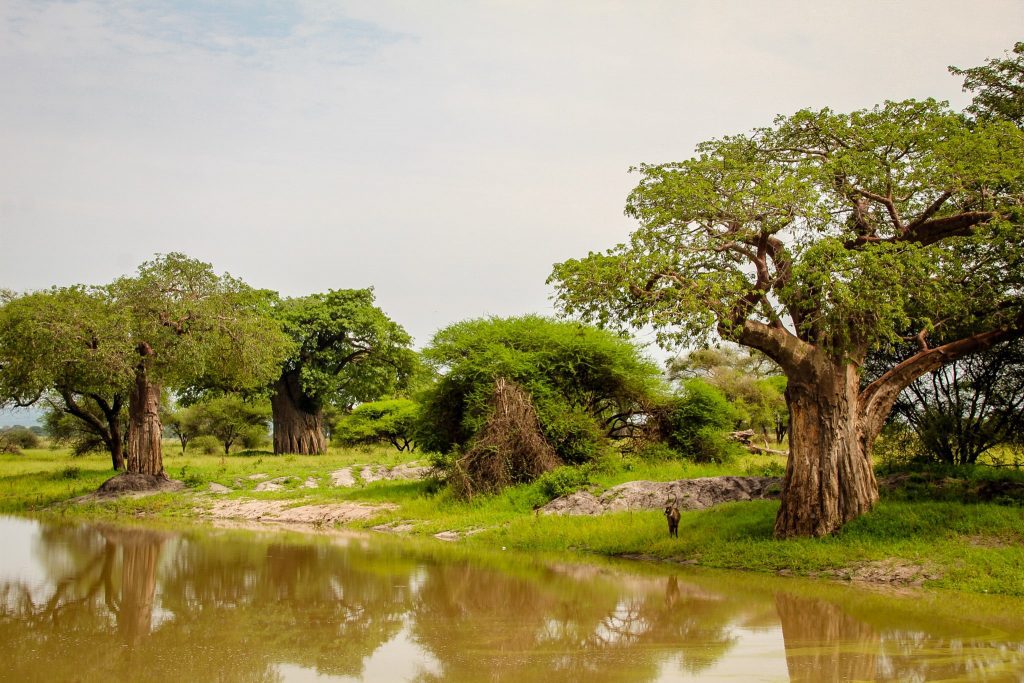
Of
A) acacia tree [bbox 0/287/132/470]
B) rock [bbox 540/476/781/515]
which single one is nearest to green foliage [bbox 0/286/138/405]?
acacia tree [bbox 0/287/132/470]

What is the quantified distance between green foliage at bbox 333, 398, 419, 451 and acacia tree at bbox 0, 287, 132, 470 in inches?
679

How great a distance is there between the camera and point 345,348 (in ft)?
139

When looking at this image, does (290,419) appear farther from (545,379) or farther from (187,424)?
(545,379)

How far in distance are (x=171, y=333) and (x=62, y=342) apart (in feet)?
9.95

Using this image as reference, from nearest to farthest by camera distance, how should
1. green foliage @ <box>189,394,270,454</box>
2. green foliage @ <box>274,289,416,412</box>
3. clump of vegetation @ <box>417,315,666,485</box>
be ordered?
1. clump of vegetation @ <box>417,315,666,485</box>
2. green foliage @ <box>274,289,416,412</box>
3. green foliage @ <box>189,394,270,454</box>

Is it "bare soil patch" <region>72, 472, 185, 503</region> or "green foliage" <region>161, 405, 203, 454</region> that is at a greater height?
"green foliage" <region>161, 405, 203, 454</region>

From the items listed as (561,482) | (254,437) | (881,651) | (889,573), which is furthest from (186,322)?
(254,437)

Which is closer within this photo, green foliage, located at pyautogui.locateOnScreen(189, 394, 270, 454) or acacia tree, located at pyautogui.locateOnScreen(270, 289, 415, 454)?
acacia tree, located at pyautogui.locateOnScreen(270, 289, 415, 454)

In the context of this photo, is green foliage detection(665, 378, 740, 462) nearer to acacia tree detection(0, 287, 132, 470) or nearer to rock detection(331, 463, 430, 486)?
rock detection(331, 463, 430, 486)

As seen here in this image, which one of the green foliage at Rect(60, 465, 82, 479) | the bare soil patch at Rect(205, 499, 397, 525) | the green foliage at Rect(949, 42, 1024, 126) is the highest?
the green foliage at Rect(949, 42, 1024, 126)

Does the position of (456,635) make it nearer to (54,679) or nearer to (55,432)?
(54,679)

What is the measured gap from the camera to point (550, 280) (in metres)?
15.3

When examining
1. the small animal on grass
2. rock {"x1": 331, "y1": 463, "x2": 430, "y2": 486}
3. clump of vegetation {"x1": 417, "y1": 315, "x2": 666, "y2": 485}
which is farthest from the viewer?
rock {"x1": 331, "y1": 463, "x2": 430, "y2": 486}

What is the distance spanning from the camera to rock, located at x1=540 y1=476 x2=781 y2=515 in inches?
705
